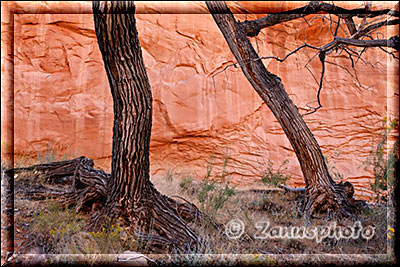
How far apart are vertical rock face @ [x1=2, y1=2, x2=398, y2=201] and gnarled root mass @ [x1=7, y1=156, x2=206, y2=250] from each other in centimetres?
322

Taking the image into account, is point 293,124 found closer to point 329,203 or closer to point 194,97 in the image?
point 329,203

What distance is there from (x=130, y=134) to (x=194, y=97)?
4.58 m

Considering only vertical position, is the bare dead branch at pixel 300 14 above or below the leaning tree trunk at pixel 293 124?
above

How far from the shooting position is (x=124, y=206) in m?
3.12

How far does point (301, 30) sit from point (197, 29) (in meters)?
2.31

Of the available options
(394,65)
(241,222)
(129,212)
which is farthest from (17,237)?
(394,65)

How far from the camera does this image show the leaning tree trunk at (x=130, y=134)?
117 inches

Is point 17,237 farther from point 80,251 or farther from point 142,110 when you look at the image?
point 142,110

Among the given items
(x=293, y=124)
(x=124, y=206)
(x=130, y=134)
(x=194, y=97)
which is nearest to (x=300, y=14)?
(x=293, y=124)

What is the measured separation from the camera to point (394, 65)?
7473mm

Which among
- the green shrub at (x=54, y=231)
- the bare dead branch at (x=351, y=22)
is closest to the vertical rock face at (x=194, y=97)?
the bare dead branch at (x=351, y=22)

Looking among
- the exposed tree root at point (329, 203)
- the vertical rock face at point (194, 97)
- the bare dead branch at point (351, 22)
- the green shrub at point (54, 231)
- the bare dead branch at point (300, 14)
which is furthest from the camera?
the vertical rock face at point (194, 97)

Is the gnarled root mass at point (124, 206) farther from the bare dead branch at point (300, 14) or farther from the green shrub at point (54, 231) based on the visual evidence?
the bare dead branch at point (300, 14)

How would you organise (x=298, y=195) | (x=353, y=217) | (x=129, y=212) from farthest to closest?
(x=298, y=195) < (x=353, y=217) < (x=129, y=212)
